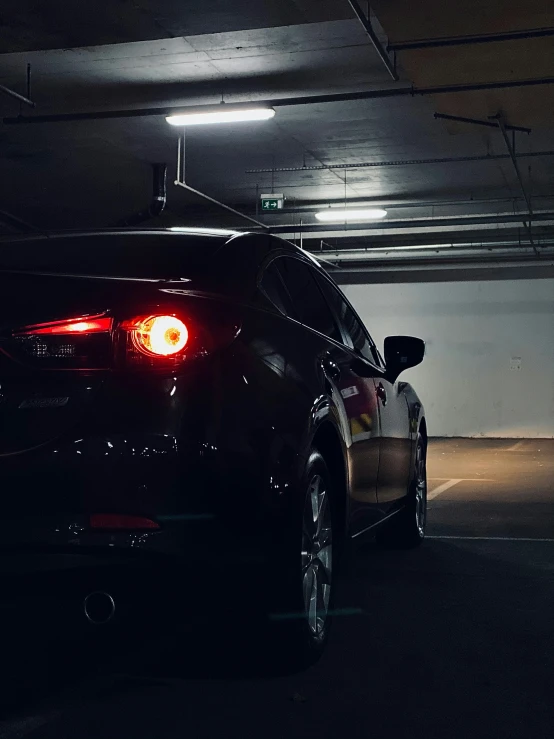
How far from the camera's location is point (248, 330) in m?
3.03

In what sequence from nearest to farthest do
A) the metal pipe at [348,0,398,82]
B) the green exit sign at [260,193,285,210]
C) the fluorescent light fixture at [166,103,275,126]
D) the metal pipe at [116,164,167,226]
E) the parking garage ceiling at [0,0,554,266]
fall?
the metal pipe at [348,0,398,82], the parking garage ceiling at [0,0,554,266], the fluorescent light fixture at [166,103,275,126], the metal pipe at [116,164,167,226], the green exit sign at [260,193,285,210]

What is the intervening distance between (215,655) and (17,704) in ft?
2.45

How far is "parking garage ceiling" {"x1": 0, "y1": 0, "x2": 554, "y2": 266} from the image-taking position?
958 cm

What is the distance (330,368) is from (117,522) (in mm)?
1262

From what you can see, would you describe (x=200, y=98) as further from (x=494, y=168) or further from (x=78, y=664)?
→ (x=78, y=664)

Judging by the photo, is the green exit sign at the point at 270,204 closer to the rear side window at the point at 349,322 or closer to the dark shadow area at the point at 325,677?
the rear side window at the point at 349,322

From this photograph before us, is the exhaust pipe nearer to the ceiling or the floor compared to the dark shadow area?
nearer to the ceiling

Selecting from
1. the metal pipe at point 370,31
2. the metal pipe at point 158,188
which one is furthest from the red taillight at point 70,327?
the metal pipe at point 158,188

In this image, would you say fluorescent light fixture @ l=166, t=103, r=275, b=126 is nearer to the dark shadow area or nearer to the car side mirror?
the car side mirror

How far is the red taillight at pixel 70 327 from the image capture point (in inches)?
110

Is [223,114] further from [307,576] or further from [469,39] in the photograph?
[307,576]

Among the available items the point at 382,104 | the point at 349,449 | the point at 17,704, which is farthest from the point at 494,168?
the point at 17,704

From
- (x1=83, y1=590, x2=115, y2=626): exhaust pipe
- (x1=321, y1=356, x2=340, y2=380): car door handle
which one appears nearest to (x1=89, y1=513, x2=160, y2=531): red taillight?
(x1=83, y1=590, x2=115, y2=626): exhaust pipe

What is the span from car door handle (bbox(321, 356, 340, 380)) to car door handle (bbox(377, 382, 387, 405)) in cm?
85
